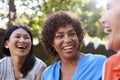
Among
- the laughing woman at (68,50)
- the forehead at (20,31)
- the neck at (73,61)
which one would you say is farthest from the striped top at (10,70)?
the neck at (73,61)

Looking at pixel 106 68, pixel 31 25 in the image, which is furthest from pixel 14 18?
pixel 106 68

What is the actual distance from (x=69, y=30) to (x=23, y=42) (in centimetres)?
84

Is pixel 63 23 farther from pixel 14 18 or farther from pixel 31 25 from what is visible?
pixel 31 25

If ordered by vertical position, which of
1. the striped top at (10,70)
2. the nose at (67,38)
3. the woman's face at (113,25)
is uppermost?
the woman's face at (113,25)

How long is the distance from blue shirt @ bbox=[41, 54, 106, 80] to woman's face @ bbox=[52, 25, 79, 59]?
0.13 meters

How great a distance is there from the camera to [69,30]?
2.90 metres

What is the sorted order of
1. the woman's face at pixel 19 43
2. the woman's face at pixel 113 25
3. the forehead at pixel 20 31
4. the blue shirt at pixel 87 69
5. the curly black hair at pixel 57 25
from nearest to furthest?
1. the woman's face at pixel 113 25
2. the blue shirt at pixel 87 69
3. the curly black hair at pixel 57 25
4. the woman's face at pixel 19 43
5. the forehead at pixel 20 31

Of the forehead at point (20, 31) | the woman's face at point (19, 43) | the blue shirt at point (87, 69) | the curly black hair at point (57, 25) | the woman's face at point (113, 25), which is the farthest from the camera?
the forehead at point (20, 31)

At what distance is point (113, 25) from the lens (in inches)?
34.1

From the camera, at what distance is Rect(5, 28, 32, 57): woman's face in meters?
3.59

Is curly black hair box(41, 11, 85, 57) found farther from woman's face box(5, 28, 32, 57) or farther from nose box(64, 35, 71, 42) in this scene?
woman's face box(5, 28, 32, 57)

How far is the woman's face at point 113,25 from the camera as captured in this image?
34.0 inches

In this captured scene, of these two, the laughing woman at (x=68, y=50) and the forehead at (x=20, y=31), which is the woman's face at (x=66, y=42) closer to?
the laughing woman at (x=68, y=50)

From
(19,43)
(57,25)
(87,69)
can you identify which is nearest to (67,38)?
(57,25)
